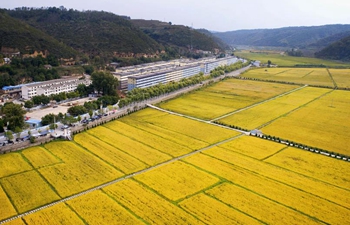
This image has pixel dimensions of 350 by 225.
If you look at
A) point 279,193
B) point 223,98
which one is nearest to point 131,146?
point 279,193

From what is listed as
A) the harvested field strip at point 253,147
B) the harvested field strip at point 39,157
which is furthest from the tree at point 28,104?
the harvested field strip at point 253,147

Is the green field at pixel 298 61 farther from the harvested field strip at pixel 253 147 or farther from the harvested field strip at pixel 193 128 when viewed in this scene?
the harvested field strip at pixel 253 147

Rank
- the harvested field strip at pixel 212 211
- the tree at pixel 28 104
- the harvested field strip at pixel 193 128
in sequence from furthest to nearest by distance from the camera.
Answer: the tree at pixel 28 104, the harvested field strip at pixel 193 128, the harvested field strip at pixel 212 211

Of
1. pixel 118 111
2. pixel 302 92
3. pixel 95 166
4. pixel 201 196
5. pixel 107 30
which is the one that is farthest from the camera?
pixel 107 30

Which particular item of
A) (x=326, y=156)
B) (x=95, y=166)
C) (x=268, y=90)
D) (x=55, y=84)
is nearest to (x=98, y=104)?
(x=55, y=84)

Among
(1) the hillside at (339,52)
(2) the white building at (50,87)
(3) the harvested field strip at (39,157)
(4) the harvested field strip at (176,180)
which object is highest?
(1) the hillside at (339,52)

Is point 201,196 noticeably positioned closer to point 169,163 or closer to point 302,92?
point 169,163
